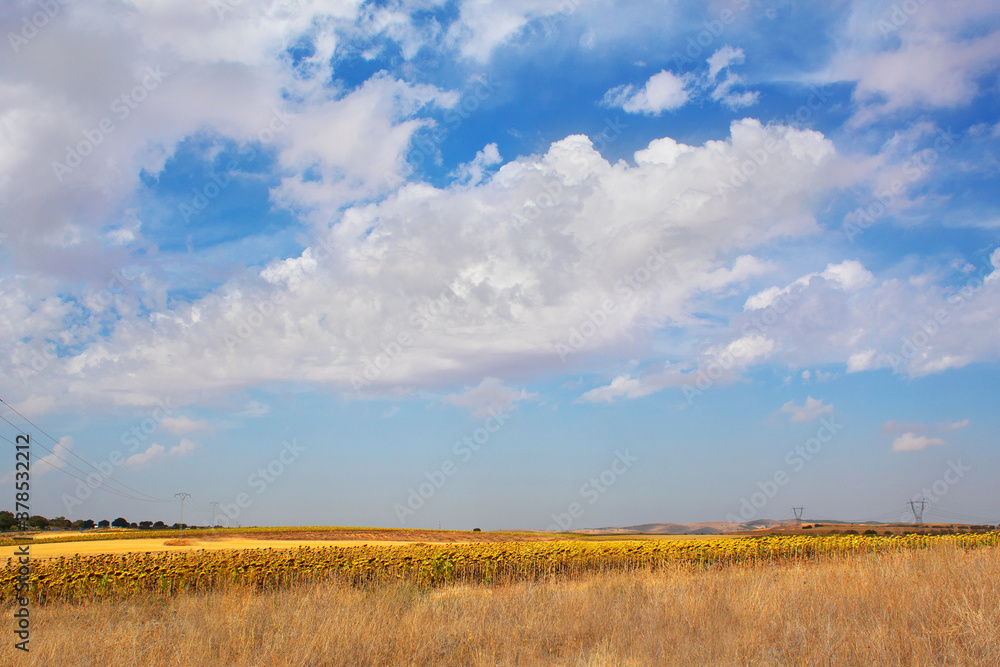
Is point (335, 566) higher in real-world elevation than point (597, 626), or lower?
lower

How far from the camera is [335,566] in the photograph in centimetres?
1725

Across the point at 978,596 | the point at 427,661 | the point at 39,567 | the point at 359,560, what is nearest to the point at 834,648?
the point at 978,596

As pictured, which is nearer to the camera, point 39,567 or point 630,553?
point 39,567

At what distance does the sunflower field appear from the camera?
47.9ft

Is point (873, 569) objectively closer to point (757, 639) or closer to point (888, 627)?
point (888, 627)

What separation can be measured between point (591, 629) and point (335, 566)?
1126 cm

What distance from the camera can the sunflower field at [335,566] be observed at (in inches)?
575

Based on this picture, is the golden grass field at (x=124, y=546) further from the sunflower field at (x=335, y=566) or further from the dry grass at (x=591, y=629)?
the dry grass at (x=591, y=629)

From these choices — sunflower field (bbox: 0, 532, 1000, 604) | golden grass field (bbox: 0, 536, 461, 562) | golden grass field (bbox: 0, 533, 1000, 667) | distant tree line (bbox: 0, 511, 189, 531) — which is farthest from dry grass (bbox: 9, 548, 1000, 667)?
distant tree line (bbox: 0, 511, 189, 531)

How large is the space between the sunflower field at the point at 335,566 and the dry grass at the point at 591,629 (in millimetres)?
5228

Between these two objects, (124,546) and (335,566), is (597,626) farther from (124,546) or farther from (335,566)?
(124,546)

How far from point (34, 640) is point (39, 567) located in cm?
1041

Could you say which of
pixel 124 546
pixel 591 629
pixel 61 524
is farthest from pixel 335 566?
pixel 61 524

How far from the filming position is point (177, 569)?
16.4 meters
